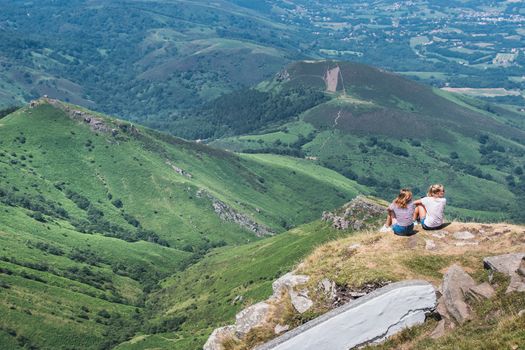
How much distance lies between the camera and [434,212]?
42062mm

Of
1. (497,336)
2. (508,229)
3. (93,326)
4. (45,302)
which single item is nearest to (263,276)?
(93,326)

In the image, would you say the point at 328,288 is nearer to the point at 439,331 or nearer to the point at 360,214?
the point at 439,331

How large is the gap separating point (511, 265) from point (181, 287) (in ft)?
537

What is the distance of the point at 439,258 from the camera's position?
38000mm

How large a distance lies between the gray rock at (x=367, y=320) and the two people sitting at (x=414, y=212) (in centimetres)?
677

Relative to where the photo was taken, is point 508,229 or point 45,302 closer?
point 508,229

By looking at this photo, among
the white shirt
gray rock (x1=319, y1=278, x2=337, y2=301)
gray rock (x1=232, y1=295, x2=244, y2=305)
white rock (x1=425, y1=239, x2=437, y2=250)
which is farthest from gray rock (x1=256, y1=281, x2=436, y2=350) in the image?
gray rock (x1=232, y1=295, x2=244, y2=305)

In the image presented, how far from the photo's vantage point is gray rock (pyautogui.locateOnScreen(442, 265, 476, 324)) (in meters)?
32.4

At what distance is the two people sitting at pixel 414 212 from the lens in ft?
134

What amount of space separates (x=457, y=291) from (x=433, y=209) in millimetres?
9361

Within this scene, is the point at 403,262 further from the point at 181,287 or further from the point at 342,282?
the point at 181,287

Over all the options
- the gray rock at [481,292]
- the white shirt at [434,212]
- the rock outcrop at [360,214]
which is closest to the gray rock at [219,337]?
the gray rock at [481,292]

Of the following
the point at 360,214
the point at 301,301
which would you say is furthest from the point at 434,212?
the point at 360,214

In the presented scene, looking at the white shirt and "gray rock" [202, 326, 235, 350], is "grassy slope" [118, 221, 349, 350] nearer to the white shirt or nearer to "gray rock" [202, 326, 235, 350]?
the white shirt
